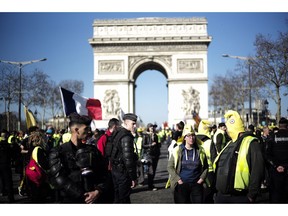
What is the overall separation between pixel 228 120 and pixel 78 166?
5.75 ft

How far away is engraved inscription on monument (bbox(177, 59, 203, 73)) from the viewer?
3628 centimetres

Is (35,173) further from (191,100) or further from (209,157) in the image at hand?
→ (191,100)

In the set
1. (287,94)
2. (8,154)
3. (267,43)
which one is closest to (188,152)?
(8,154)

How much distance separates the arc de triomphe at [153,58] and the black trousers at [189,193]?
30.5 m

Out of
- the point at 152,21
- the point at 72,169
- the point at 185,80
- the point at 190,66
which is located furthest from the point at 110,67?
the point at 72,169

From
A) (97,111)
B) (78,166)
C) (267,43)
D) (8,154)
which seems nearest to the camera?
(78,166)

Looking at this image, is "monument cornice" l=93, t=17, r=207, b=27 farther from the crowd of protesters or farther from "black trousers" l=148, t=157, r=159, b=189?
the crowd of protesters

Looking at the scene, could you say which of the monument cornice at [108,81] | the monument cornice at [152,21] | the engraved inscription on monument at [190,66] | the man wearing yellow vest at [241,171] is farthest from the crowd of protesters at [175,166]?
the monument cornice at [152,21]

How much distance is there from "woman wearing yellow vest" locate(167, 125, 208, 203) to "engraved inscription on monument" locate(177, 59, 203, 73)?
31086 millimetres

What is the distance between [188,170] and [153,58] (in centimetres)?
3188

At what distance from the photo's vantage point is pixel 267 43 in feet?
41.8

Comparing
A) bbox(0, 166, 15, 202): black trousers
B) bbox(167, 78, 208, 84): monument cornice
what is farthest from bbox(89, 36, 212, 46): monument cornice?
bbox(0, 166, 15, 202): black trousers
